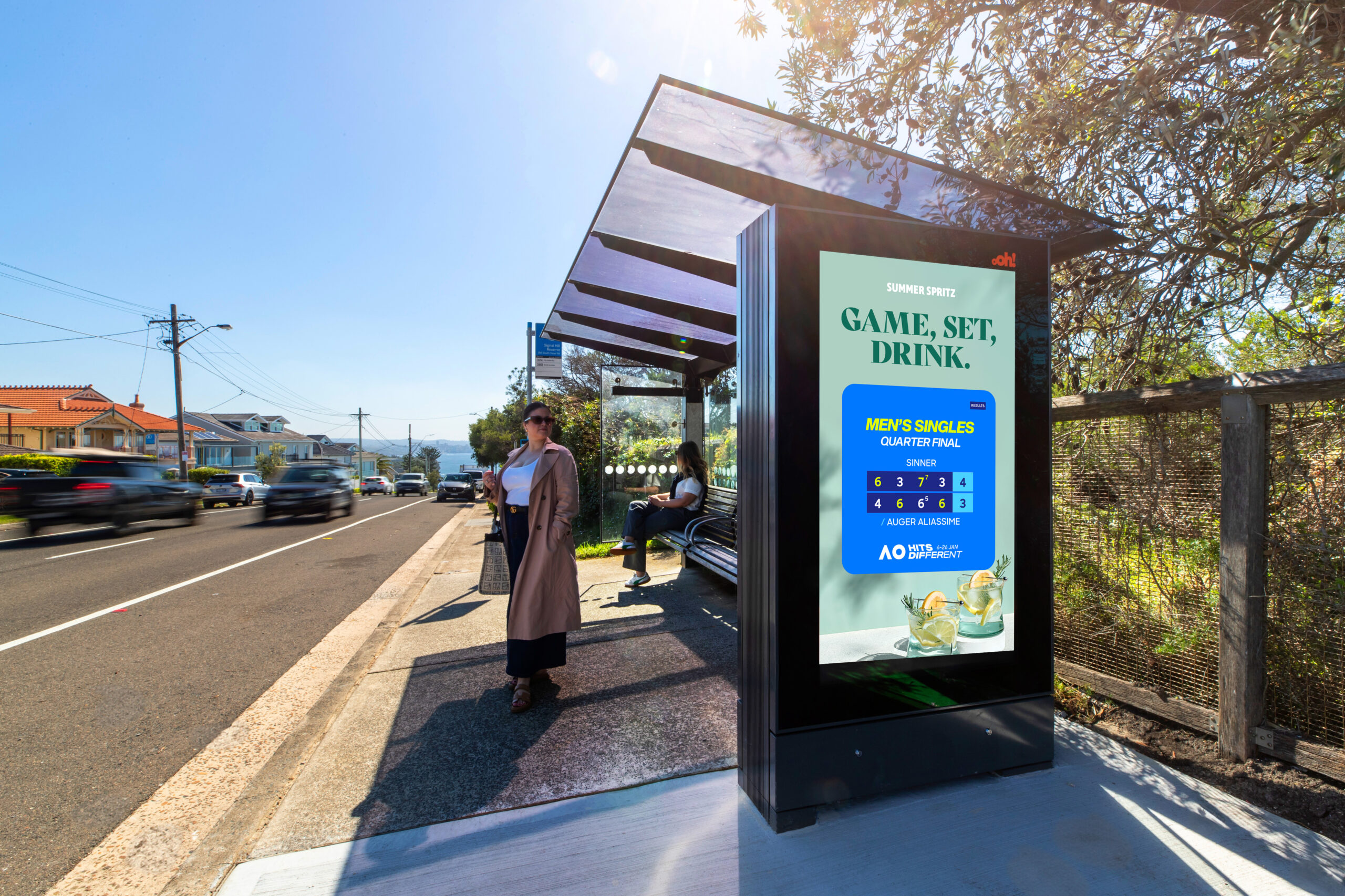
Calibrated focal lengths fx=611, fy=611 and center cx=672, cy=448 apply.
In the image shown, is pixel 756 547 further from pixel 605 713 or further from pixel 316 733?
pixel 316 733

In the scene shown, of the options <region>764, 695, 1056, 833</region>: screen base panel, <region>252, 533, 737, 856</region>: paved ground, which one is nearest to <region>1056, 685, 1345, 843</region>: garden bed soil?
<region>764, 695, 1056, 833</region>: screen base panel

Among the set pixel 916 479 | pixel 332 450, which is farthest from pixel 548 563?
pixel 332 450

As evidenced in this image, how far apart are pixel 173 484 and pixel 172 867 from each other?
715 inches

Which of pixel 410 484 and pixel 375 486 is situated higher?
pixel 410 484

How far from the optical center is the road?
2.68 m

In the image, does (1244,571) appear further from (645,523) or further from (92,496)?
(92,496)

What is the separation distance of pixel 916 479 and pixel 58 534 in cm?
1946

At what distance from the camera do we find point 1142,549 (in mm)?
3080

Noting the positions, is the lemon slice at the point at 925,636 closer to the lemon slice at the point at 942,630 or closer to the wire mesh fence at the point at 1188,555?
the lemon slice at the point at 942,630

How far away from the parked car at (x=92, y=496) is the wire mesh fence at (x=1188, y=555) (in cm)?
1844

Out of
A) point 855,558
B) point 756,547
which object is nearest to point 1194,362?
point 855,558

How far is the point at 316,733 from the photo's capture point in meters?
3.30

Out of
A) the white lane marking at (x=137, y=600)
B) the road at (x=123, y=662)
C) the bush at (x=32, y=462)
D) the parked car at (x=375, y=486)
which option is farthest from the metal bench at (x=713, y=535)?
the parked car at (x=375, y=486)

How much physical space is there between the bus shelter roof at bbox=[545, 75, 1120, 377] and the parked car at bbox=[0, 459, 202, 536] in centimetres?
1457
